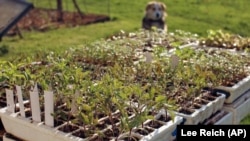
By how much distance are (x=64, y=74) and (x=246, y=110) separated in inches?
67.2

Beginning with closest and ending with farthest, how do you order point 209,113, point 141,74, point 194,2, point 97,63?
point 209,113
point 141,74
point 97,63
point 194,2

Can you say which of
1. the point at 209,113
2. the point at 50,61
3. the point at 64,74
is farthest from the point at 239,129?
the point at 50,61

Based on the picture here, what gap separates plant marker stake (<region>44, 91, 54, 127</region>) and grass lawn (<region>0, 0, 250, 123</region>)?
296 centimetres

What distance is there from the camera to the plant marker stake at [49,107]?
2338 millimetres

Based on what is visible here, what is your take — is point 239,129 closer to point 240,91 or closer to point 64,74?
point 240,91

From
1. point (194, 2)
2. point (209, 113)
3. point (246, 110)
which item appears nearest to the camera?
point (209, 113)

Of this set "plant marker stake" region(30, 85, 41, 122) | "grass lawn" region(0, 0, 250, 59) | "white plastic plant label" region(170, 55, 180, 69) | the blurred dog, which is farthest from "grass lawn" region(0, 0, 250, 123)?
"plant marker stake" region(30, 85, 41, 122)

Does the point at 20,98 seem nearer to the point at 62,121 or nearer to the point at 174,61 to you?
the point at 62,121

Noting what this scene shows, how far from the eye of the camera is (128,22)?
30.0ft

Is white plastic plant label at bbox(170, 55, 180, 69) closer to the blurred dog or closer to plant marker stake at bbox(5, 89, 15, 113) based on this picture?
plant marker stake at bbox(5, 89, 15, 113)

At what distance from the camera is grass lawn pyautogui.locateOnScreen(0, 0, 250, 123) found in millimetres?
6795

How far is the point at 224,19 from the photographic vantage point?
9602 mm

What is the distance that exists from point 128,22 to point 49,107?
692cm

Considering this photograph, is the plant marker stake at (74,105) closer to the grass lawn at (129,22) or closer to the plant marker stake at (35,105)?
the plant marker stake at (35,105)
